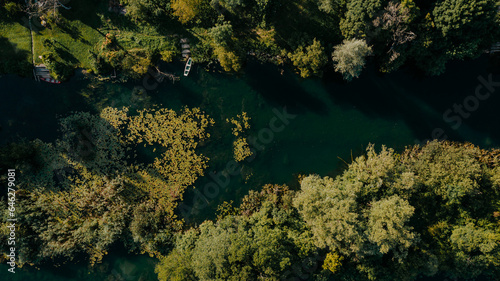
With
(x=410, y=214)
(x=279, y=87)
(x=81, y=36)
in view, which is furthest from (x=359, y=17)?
(x=81, y=36)

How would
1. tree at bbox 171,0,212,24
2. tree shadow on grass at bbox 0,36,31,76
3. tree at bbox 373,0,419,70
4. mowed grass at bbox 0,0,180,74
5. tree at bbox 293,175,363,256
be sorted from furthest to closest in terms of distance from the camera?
mowed grass at bbox 0,0,180,74, tree shadow on grass at bbox 0,36,31,76, tree at bbox 171,0,212,24, tree at bbox 373,0,419,70, tree at bbox 293,175,363,256

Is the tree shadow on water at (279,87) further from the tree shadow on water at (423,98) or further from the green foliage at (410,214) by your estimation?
the green foliage at (410,214)

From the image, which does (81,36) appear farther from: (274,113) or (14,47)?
(274,113)

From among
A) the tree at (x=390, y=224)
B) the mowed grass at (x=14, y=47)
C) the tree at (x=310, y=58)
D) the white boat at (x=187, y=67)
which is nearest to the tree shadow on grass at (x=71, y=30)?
the mowed grass at (x=14, y=47)

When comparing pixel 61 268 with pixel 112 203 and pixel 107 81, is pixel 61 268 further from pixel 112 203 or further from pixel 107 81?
pixel 107 81

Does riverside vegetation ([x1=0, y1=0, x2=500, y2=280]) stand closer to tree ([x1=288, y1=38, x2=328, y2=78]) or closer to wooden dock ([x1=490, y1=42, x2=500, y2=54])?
tree ([x1=288, y1=38, x2=328, y2=78])

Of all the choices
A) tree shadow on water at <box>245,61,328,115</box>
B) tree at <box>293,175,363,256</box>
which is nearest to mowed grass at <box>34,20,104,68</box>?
tree shadow on water at <box>245,61,328,115</box>
